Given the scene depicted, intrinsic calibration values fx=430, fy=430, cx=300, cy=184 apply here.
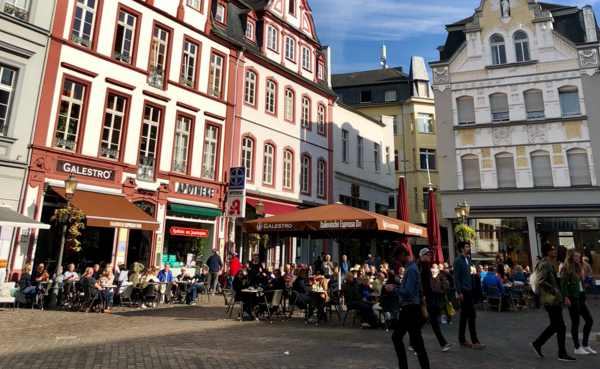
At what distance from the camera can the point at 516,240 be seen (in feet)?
75.7

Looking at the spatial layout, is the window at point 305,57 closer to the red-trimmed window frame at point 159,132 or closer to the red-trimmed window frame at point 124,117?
the red-trimmed window frame at point 159,132

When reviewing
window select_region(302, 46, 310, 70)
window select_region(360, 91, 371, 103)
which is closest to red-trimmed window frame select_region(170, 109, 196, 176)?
window select_region(302, 46, 310, 70)

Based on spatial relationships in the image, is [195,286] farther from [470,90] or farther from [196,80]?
[470,90]

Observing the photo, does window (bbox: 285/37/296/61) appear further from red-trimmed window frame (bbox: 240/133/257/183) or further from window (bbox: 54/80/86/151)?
window (bbox: 54/80/86/151)

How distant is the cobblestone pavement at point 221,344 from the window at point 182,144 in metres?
8.37

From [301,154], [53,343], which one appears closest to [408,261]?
[53,343]

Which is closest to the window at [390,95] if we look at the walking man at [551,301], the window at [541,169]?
the window at [541,169]

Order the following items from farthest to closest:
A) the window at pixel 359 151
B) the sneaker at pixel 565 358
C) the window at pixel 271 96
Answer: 1. the window at pixel 359 151
2. the window at pixel 271 96
3. the sneaker at pixel 565 358

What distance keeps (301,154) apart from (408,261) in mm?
19103

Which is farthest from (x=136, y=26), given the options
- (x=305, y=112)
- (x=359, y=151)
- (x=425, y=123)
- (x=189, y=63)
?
(x=425, y=123)

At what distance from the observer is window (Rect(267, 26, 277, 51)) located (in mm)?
23812

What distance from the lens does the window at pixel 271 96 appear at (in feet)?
76.4

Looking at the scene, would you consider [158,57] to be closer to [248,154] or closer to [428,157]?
[248,154]

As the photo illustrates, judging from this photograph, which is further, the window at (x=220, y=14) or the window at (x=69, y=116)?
the window at (x=220, y=14)
